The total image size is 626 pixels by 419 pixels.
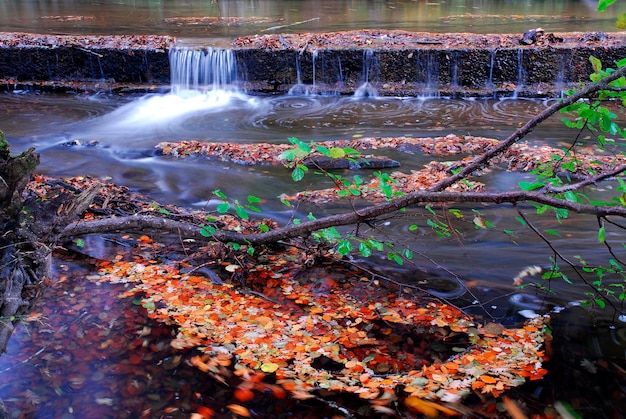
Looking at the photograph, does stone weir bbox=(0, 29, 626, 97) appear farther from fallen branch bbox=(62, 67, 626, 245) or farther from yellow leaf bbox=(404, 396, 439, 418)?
yellow leaf bbox=(404, 396, 439, 418)

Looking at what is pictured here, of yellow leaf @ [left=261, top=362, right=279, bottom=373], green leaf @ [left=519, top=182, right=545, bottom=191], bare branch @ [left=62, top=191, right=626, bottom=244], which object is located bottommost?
yellow leaf @ [left=261, top=362, right=279, bottom=373]

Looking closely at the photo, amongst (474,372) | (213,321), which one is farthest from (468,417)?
(213,321)

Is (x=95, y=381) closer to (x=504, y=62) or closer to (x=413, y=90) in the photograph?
(x=413, y=90)

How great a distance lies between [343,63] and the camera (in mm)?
12367

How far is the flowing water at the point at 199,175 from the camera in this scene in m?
3.55

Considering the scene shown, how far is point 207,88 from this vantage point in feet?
41.0

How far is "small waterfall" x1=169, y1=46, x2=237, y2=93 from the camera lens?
12531mm

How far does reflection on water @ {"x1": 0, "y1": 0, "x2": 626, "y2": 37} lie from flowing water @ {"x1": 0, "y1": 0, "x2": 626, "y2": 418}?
0.58 feet

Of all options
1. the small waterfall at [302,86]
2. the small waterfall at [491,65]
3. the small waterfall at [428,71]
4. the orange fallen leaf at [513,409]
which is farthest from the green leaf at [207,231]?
the small waterfall at [491,65]

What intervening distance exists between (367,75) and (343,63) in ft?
2.03

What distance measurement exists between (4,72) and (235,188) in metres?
8.84

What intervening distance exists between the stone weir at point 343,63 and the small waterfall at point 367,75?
0.07 ft

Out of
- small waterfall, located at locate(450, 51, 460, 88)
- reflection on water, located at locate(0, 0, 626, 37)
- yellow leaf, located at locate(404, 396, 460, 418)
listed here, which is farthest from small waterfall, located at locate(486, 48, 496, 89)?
yellow leaf, located at locate(404, 396, 460, 418)

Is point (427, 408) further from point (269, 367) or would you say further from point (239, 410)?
point (239, 410)
